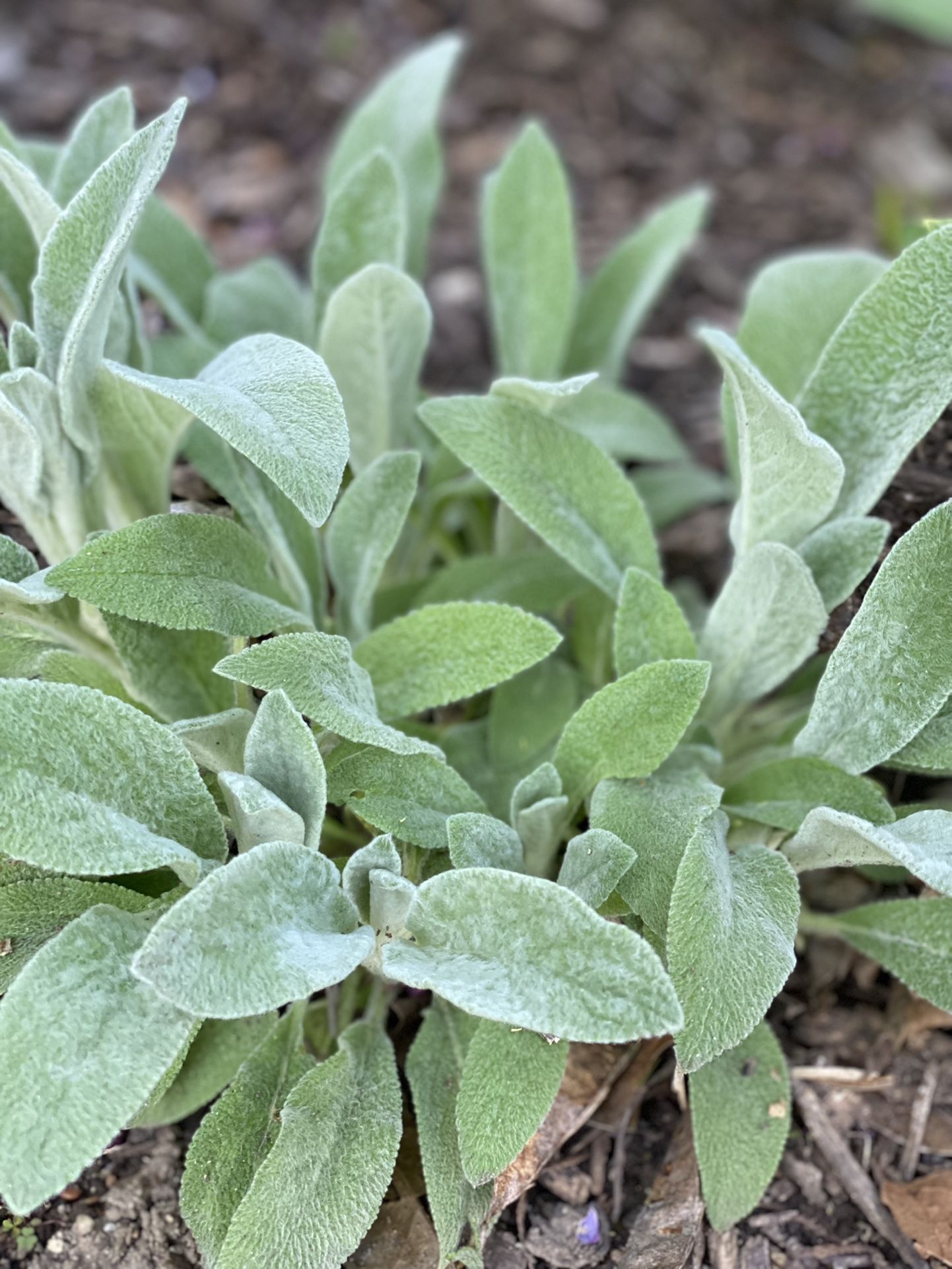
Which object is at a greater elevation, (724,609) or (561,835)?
(724,609)

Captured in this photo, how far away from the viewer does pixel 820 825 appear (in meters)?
1.19

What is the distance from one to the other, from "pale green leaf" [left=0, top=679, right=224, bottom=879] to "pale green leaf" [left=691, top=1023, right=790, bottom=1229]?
58cm

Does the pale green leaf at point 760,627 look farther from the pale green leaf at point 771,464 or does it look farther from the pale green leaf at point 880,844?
the pale green leaf at point 880,844

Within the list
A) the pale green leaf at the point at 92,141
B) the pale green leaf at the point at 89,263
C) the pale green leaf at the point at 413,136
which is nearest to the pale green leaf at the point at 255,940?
the pale green leaf at the point at 89,263

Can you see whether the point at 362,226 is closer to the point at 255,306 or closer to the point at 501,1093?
the point at 255,306

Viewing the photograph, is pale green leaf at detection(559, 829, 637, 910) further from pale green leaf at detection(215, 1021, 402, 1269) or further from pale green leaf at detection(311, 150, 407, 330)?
pale green leaf at detection(311, 150, 407, 330)

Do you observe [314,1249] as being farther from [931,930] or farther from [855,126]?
[855,126]

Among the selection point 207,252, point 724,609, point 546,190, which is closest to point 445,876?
point 724,609

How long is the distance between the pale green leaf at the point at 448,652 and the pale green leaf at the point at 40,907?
33cm

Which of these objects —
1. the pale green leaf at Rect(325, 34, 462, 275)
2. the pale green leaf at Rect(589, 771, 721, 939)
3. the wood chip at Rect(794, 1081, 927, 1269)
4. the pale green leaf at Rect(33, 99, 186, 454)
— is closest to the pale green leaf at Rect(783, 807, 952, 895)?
the pale green leaf at Rect(589, 771, 721, 939)

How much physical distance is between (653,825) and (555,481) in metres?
0.45

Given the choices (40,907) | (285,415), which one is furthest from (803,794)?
(40,907)

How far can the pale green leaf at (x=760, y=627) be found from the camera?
1.32 metres

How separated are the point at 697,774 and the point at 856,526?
12.9 inches
